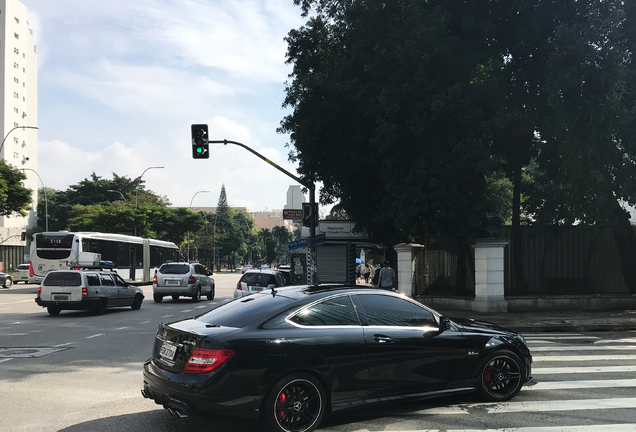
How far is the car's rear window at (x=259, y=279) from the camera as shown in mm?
22281

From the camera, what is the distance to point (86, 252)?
34531mm

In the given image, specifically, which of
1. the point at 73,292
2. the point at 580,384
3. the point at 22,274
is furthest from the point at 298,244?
the point at 22,274

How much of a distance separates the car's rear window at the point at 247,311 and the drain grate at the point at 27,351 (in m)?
5.98

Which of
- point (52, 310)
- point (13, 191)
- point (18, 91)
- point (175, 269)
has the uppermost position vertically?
point (18, 91)

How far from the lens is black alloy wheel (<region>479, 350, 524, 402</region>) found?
6.98 m

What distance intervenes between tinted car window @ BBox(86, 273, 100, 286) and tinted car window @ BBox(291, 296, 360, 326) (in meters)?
14.9

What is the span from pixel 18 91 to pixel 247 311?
91.9 meters

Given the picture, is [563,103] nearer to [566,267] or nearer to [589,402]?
[566,267]

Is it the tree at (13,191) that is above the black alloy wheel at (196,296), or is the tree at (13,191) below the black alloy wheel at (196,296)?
above

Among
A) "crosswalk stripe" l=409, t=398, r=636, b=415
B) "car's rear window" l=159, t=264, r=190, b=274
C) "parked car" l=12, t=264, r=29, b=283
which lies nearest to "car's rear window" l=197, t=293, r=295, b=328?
"crosswalk stripe" l=409, t=398, r=636, b=415

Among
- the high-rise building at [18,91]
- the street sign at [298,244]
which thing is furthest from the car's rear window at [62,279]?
the high-rise building at [18,91]

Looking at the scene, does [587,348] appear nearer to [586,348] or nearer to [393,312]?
[586,348]

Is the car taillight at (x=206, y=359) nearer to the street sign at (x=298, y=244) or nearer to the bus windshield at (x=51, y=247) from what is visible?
the street sign at (x=298, y=244)

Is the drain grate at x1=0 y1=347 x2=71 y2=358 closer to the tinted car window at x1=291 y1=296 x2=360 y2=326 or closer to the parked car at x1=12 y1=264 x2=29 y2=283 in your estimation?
the tinted car window at x1=291 y1=296 x2=360 y2=326
